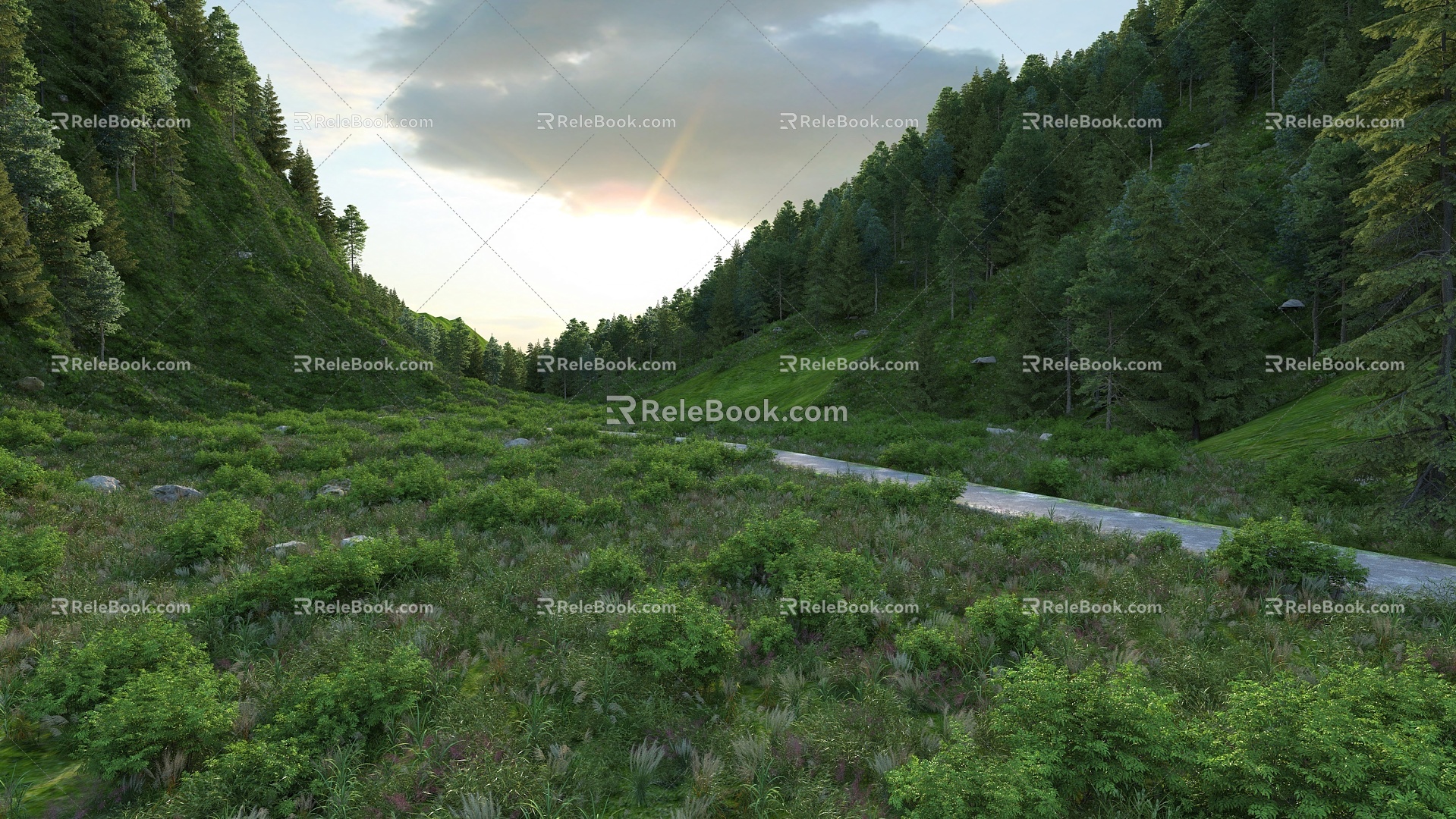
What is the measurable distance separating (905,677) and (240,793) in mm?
5446

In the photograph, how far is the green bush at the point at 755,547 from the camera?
870 cm

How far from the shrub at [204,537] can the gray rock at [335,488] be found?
3.40m

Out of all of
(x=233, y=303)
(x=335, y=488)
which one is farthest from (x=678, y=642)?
(x=233, y=303)

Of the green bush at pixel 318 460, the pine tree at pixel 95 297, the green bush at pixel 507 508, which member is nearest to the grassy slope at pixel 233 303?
the pine tree at pixel 95 297

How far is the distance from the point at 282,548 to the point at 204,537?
3.38 ft

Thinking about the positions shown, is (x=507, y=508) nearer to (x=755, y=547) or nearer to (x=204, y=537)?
(x=204, y=537)

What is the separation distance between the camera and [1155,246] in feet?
97.8

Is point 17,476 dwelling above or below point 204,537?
above

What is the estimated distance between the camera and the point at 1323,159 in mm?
41781

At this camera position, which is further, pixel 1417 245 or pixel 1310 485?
pixel 1310 485

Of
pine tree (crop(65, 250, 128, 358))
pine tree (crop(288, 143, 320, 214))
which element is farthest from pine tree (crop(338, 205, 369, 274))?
pine tree (crop(65, 250, 128, 358))

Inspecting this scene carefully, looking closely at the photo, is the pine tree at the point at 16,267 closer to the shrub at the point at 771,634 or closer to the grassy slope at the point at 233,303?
the grassy slope at the point at 233,303

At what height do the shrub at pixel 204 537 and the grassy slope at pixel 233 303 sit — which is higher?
the grassy slope at pixel 233 303

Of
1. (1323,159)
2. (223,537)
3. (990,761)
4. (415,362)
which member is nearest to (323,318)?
(415,362)
